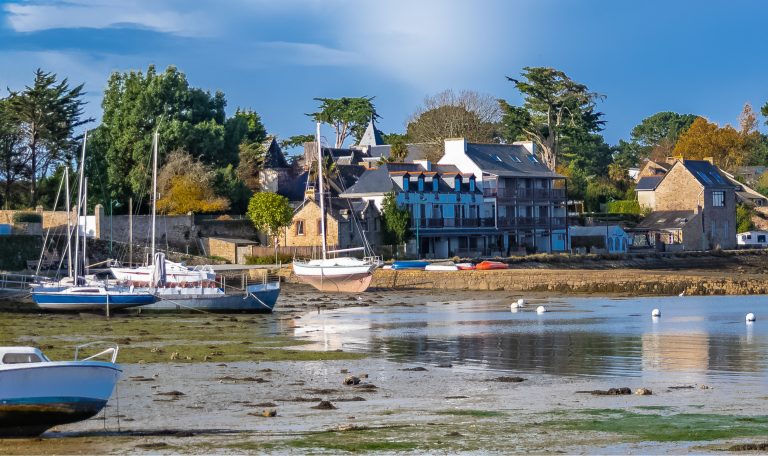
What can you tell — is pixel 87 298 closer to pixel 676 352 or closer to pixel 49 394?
pixel 676 352

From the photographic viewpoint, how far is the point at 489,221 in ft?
310

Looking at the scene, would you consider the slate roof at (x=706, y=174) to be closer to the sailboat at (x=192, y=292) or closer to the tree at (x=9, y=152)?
the tree at (x=9, y=152)

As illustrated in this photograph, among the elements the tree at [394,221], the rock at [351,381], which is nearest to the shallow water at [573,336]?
A: the rock at [351,381]

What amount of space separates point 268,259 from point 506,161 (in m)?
28.8

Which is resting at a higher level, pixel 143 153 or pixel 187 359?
pixel 143 153

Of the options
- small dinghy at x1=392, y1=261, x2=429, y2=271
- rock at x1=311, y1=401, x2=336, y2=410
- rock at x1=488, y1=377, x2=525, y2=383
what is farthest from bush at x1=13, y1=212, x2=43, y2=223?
rock at x1=311, y1=401, x2=336, y2=410

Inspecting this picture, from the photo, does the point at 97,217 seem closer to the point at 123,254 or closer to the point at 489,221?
the point at 123,254

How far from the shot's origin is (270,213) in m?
82.8

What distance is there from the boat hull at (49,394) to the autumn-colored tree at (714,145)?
122m

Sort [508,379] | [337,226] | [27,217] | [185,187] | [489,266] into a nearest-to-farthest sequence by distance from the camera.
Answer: [508,379] → [27,217] → [489,266] → [337,226] → [185,187]

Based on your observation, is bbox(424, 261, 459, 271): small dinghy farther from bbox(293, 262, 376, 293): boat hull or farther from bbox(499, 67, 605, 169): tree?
bbox(499, 67, 605, 169): tree

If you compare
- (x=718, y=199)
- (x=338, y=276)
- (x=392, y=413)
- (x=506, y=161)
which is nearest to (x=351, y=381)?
(x=392, y=413)

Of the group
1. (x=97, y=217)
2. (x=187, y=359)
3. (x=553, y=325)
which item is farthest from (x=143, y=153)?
(x=187, y=359)

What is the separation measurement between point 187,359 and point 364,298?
32244 mm
